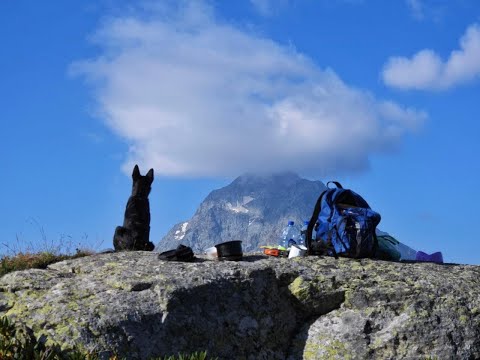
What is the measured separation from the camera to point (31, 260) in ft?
38.8

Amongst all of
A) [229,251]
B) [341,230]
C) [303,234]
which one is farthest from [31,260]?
[341,230]

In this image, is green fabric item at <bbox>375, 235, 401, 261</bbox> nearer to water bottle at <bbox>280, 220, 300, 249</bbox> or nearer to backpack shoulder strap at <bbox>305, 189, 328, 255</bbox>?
backpack shoulder strap at <bbox>305, 189, 328, 255</bbox>

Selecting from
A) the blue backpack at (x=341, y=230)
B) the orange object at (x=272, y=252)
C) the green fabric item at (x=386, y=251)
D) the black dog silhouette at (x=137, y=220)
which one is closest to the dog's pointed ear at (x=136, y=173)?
the black dog silhouette at (x=137, y=220)

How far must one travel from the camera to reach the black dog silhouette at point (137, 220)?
13.8 metres

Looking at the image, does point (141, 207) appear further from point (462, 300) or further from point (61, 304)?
point (462, 300)

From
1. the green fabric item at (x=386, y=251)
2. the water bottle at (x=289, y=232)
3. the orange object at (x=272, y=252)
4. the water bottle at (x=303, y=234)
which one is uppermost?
the water bottle at (x=289, y=232)

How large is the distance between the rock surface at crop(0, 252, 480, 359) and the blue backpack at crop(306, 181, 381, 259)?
Result: 14.2 inches

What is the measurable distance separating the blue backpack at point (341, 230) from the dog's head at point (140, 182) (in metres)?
3.99

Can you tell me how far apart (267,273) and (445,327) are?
9.66 feet

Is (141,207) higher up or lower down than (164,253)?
higher up

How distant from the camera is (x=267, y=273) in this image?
10508 millimetres

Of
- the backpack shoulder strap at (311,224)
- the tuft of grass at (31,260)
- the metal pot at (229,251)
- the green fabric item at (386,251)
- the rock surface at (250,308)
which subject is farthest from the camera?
the green fabric item at (386,251)

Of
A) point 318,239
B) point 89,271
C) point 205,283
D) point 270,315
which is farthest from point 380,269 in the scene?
point 89,271

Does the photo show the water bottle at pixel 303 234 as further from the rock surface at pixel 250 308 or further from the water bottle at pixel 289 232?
the rock surface at pixel 250 308
